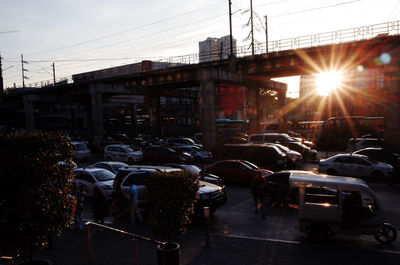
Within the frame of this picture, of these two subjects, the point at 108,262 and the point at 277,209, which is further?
the point at 277,209

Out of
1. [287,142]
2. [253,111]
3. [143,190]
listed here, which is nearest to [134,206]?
[143,190]

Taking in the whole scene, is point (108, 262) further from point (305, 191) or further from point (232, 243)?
point (305, 191)

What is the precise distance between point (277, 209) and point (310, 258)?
494cm

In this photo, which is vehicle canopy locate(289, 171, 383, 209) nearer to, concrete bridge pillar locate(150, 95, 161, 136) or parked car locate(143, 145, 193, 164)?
parked car locate(143, 145, 193, 164)

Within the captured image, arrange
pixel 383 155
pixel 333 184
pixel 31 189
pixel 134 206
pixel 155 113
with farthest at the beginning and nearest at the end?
pixel 155 113 → pixel 383 155 → pixel 134 206 → pixel 333 184 → pixel 31 189

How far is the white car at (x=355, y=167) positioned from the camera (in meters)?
17.4

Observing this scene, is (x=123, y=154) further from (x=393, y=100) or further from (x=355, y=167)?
(x=393, y=100)

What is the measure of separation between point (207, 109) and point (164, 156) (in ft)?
45.2

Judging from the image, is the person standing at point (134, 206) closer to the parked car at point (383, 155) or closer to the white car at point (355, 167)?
the white car at point (355, 167)

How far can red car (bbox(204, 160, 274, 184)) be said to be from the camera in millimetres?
17047

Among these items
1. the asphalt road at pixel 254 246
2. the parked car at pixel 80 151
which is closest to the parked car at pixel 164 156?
the parked car at pixel 80 151

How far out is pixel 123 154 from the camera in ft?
93.7

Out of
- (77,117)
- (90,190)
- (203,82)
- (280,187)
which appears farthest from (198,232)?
(77,117)

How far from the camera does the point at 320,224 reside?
914 centimetres
